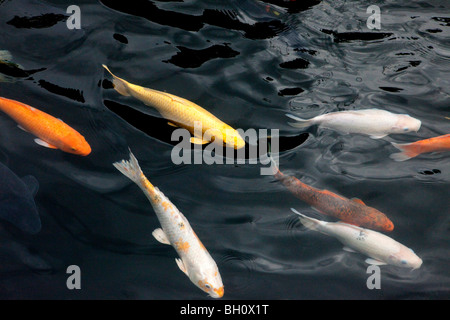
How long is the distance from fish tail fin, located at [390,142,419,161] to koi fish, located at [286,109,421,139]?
0.53 ft

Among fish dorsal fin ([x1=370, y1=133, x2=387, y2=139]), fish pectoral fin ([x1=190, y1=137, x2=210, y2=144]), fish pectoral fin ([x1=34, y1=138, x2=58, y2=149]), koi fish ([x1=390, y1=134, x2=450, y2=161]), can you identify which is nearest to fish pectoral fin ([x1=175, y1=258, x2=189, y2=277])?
fish pectoral fin ([x1=190, y1=137, x2=210, y2=144])

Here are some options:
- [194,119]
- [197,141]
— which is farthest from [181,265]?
[194,119]

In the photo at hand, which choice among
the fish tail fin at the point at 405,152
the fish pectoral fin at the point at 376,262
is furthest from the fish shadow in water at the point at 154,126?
the fish pectoral fin at the point at 376,262

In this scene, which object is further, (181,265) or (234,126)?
(234,126)

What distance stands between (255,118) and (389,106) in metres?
1.68

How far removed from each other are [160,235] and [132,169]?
678 millimetres

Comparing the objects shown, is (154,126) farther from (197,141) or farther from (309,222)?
(309,222)

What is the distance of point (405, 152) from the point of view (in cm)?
422

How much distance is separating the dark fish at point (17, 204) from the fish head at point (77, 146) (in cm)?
53

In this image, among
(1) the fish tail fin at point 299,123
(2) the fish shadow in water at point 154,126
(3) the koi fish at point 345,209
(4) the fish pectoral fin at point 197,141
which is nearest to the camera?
(3) the koi fish at point 345,209

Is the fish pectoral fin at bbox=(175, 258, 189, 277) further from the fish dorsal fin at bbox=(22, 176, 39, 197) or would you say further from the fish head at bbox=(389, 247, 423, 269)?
the fish head at bbox=(389, 247, 423, 269)

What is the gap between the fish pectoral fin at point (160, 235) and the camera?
3529 mm

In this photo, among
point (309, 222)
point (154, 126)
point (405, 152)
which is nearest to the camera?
point (309, 222)

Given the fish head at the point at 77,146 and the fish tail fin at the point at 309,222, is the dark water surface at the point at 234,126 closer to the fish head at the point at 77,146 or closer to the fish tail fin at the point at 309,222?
the fish tail fin at the point at 309,222
